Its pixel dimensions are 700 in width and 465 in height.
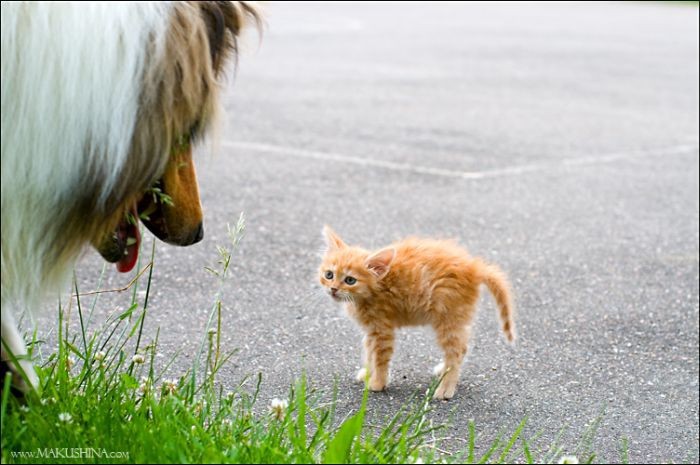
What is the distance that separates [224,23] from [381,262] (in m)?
1.94

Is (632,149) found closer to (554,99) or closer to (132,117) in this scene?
(554,99)

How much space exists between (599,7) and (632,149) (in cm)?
1915

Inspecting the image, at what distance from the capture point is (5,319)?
9.62 feet

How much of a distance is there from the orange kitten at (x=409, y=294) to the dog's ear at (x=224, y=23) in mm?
1794

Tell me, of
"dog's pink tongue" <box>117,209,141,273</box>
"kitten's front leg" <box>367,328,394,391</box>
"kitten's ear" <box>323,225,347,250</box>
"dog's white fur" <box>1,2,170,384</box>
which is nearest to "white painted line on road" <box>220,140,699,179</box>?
"kitten's ear" <box>323,225,347,250</box>

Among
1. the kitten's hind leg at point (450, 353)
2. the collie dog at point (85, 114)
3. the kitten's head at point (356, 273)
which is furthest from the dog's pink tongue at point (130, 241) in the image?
the kitten's hind leg at point (450, 353)

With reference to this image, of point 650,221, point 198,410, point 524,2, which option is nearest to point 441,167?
point 650,221

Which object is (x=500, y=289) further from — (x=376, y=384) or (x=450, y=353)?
(x=376, y=384)

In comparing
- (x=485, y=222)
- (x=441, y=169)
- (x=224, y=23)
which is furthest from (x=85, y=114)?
(x=441, y=169)

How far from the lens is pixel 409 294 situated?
185 inches

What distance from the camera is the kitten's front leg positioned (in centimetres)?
471

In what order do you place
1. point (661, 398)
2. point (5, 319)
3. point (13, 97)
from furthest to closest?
point (661, 398), point (5, 319), point (13, 97)

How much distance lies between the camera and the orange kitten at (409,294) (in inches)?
184

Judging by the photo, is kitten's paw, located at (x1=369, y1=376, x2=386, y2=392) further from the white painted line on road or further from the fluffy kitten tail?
the white painted line on road
